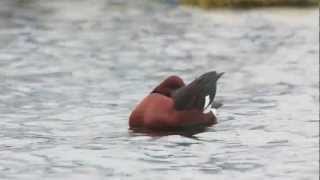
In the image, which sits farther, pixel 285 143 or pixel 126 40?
pixel 126 40

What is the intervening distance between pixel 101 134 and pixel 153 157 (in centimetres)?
174

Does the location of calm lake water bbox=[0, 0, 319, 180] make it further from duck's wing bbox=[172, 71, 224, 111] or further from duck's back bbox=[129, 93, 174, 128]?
duck's wing bbox=[172, 71, 224, 111]

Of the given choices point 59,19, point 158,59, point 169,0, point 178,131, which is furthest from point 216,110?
point 169,0

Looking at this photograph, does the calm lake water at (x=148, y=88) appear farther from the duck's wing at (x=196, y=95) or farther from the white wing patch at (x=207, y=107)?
the duck's wing at (x=196, y=95)

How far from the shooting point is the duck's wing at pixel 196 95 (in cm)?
1430

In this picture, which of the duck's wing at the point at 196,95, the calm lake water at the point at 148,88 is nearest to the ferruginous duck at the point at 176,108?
the duck's wing at the point at 196,95

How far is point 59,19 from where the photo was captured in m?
30.6

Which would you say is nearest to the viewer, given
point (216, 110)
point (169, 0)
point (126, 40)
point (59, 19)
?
point (216, 110)

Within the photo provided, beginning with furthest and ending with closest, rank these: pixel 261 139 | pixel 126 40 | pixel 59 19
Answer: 1. pixel 59 19
2. pixel 126 40
3. pixel 261 139

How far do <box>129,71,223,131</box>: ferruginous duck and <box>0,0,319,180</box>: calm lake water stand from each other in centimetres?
22

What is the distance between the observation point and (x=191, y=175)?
11.4 meters

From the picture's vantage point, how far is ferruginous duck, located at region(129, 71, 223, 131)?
46.2ft

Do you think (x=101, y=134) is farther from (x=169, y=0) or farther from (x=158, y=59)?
(x=169, y=0)

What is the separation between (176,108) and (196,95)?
0.48 m
